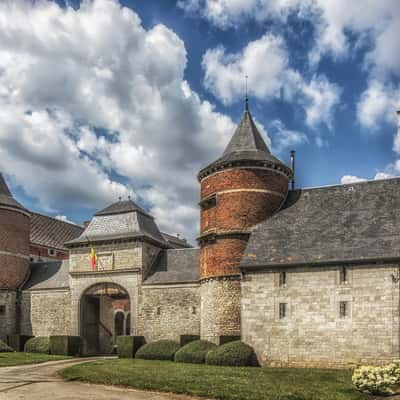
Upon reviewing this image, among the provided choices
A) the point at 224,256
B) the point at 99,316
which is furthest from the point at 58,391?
the point at 99,316

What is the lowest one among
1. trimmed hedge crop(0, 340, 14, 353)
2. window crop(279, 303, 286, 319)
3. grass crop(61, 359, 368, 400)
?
trimmed hedge crop(0, 340, 14, 353)

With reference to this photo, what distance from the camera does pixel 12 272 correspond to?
40.4m

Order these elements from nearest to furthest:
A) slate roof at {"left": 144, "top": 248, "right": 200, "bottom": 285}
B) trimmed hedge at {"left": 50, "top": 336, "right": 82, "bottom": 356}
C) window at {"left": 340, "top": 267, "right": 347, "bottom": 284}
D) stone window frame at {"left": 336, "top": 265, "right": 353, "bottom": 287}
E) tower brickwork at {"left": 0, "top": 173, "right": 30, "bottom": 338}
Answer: stone window frame at {"left": 336, "top": 265, "right": 353, "bottom": 287}, window at {"left": 340, "top": 267, "right": 347, "bottom": 284}, trimmed hedge at {"left": 50, "top": 336, "right": 82, "bottom": 356}, slate roof at {"left": 144, "top": 248, "right": 200, "bottom": 285}, tower brickwork at {"left": 0, "top": 173, "right": 30, "bottom": 338}

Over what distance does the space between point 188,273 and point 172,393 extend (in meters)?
18.9

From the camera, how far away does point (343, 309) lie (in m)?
23.6

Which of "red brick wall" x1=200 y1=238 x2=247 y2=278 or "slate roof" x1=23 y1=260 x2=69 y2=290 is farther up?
"red brick wall" x1=200 y1=238 x2=247 y2=278

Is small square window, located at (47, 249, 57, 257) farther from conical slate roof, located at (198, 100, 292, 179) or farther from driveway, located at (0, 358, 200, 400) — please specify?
driveway, located at (0, 358, 200, 400)

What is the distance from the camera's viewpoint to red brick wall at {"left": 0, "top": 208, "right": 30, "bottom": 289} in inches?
1570

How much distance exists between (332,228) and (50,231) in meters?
34.7

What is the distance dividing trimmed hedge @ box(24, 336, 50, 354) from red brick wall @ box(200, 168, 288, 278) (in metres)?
12.3

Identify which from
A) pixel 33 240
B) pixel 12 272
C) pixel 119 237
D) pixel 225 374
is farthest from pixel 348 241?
pixel 33 240

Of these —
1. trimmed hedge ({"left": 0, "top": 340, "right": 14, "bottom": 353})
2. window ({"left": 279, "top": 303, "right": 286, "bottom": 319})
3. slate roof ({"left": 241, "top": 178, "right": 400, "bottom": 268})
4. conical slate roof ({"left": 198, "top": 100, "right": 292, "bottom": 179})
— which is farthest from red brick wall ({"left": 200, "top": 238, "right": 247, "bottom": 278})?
trimmed hedge ({"left": 0, "top": 340, "right": 14, "bottom": 353})

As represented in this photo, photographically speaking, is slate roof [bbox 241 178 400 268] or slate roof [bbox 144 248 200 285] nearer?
slate roof [bbox 241 178 400 268]

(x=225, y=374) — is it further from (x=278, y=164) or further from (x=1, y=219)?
(x=1, y=219)
